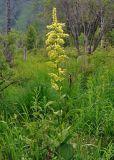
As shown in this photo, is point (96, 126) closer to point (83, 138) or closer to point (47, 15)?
point (83, 138)

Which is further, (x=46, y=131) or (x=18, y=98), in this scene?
(x=18, y=98)

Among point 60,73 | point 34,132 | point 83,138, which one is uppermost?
point 60,73

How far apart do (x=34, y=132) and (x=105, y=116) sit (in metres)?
1.27

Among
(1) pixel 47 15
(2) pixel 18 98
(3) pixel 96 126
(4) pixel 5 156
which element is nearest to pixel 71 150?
(4) pixel 5 156

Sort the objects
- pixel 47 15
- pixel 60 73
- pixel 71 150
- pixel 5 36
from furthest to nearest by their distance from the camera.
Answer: pixel 47 15
pixel 5 36
pixel 60 73
pixel 71 150

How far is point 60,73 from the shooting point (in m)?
4.00

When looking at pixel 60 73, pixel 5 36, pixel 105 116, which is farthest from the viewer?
pixel 5 36

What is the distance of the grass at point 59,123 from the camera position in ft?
12.3

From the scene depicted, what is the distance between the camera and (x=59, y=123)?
410 centimetres

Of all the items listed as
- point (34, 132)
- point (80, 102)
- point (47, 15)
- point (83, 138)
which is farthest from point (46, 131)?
point (47, 15)

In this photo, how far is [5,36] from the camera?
1653cm

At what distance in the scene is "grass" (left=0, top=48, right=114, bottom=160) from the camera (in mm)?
3762

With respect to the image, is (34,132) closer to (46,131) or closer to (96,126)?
(46,131)

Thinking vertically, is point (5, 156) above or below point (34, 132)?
below
